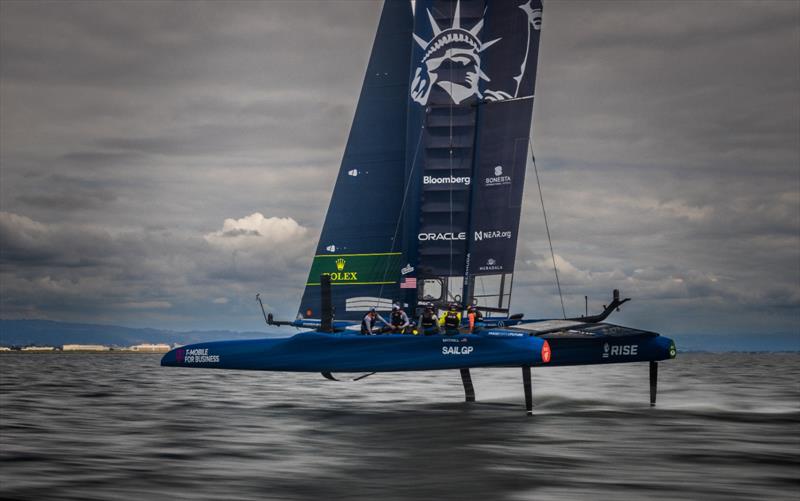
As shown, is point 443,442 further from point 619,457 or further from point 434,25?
point 434,25

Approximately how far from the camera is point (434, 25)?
20969 mm

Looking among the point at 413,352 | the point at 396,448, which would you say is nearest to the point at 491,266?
the point at 413,352

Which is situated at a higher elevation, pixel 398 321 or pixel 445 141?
pixel 445 141

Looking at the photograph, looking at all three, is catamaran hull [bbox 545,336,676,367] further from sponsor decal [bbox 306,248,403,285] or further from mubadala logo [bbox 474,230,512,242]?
sponsor decal [bbox 306,248,403,285]

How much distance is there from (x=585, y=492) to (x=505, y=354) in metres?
7.16

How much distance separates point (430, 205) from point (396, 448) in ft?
Answer: 30.4

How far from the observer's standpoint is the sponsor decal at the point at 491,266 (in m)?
20.5

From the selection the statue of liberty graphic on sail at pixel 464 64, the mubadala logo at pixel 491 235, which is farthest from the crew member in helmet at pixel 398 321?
the statue of liberty graphic on sail at pixel 464 64

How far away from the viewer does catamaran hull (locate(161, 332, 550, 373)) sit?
15977 mm

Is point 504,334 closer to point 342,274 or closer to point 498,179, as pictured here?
point 498,179

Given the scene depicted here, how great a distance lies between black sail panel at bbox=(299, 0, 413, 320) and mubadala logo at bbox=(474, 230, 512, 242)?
267cm

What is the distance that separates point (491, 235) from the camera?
20750 mm

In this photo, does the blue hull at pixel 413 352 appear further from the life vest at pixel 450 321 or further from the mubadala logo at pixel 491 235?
the mubadala logo at pixel 491 235

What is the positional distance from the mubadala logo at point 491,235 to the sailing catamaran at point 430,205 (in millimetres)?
27
